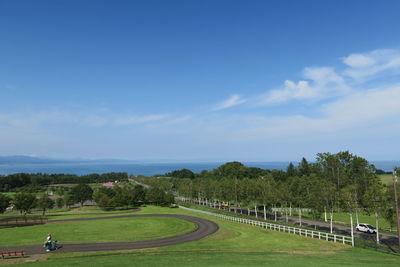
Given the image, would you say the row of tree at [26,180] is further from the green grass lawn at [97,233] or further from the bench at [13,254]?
the bench at [13,254]

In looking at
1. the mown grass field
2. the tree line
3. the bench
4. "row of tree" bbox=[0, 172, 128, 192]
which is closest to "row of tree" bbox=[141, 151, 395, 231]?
the mown grass field

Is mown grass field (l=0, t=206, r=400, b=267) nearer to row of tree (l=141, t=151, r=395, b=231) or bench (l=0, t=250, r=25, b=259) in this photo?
bench (l=0, t=250, r=25, b=259)

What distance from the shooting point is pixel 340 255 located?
26.7m

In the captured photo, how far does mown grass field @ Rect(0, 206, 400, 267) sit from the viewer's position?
23.2 m

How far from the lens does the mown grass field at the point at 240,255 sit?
23.2 meters

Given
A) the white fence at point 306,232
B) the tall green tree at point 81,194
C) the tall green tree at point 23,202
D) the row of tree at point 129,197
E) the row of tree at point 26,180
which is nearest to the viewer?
the white fence at point 306,232

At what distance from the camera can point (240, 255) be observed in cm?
2647

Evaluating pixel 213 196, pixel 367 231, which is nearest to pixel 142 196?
pixel 213 196

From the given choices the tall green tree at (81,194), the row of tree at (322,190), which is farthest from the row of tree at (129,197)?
the row of tree at (322,190)

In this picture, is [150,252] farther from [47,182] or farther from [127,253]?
[47,182]

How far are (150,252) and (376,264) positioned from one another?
2289 centimetres

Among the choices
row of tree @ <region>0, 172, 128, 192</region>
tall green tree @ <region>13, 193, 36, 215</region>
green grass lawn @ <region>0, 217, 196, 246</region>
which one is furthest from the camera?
row of tree @ <region>0, 172, 128, 192</region>

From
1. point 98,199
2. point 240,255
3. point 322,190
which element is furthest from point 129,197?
point 240,255

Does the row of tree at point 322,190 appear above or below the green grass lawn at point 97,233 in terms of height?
above
